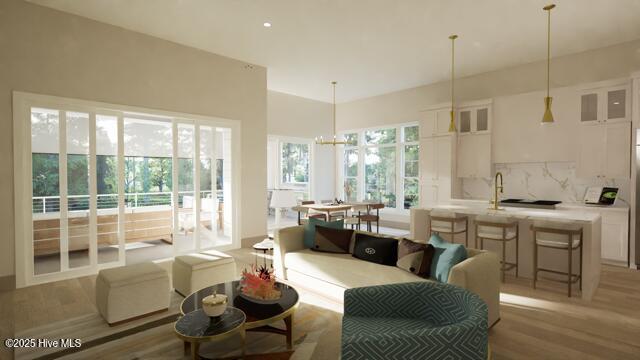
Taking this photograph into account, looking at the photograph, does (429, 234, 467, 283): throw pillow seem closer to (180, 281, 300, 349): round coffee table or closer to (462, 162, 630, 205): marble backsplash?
(180, 281, 300, 349): round coffee table

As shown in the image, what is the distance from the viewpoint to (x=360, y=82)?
7.57m

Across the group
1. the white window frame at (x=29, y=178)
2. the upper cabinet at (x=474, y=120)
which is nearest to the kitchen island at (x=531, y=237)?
the upper cabinet at (x=474, y=120)

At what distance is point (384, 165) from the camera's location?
892 cm

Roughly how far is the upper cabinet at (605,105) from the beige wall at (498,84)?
40cm

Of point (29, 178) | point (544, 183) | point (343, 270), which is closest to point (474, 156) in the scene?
point (544, 183)

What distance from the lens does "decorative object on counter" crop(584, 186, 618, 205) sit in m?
5.25

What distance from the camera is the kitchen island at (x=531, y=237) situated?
151 inches

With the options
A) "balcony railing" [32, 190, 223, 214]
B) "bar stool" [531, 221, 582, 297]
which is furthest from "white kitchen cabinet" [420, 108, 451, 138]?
"balcony railing" [32, 190, 223, 214]

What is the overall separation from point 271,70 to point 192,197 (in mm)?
2846

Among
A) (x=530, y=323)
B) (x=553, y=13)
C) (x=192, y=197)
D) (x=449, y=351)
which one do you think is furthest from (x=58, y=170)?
(x=553, y=13)

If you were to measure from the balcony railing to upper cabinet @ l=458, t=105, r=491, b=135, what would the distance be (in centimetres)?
482

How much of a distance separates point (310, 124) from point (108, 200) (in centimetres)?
528

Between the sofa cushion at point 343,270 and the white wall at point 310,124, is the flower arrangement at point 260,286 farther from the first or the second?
the white wall at point 310,124

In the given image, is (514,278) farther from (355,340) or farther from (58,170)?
(58,170)
